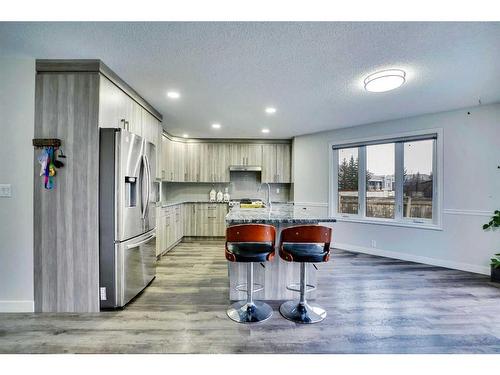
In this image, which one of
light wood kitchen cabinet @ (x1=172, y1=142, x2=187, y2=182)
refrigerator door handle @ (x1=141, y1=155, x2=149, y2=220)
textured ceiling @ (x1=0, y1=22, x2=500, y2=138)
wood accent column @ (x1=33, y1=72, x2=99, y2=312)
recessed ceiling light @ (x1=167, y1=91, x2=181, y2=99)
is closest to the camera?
textured ceiling @ (x1=0, y1=22, x2=500, y2=138)

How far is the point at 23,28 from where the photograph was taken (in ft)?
5.94

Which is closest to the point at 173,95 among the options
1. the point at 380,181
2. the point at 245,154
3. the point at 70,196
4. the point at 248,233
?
the point at 70,196

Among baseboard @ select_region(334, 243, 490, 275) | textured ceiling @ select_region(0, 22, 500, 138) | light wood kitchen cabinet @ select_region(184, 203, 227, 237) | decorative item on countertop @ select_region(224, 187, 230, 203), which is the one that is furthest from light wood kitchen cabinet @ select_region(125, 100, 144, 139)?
baseboard @ select_region(334, 243, 490, 275)

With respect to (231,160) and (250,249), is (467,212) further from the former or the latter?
(231,160)

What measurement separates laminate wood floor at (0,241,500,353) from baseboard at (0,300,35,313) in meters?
0.06

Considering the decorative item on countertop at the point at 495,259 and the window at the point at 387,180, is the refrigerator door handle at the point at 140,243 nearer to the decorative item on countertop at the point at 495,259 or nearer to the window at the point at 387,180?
the window at the point at 387,180

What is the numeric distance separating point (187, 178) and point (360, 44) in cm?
466

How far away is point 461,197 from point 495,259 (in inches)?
36.7

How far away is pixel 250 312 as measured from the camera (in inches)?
87.4

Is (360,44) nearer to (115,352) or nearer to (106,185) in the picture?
(106,185)

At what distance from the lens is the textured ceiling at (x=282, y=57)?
1804 millimetres

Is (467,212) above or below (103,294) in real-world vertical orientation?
above

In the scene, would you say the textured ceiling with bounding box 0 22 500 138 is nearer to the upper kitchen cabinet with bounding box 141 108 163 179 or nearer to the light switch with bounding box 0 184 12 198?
the upper kitchen cabinet with bounding box 141 108 163 179

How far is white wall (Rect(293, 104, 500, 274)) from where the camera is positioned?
338 cm
